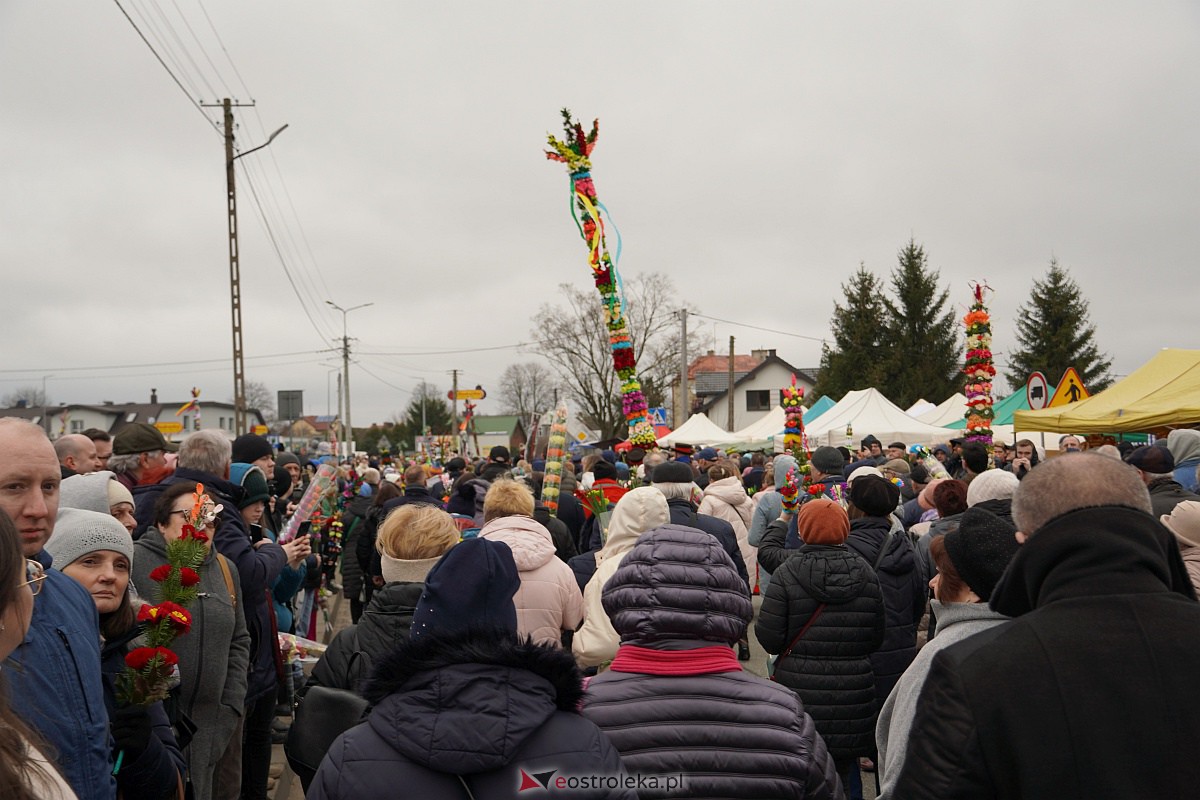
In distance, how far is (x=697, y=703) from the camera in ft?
9.55

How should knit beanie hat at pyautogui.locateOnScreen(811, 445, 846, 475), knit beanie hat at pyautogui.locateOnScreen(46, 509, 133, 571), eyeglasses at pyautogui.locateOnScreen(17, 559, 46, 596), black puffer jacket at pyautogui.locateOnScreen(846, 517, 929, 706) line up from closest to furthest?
eyeglasses at pyautogui.locateOnScreen(17, 559, 46, 596), knit beanie hat at pyautogui.locateOnScreen(46, 509, 133, 571), black puffer jacket at pyautogui.locateOnScreen(846, 517, 929, 706), knit beanie hat at pyautogui.locateOnScreen(811, 445, 846, 475)

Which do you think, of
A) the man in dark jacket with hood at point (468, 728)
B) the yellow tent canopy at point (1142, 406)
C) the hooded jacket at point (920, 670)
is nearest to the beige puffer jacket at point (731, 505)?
the yellow tent canopy at point (1142, 406)

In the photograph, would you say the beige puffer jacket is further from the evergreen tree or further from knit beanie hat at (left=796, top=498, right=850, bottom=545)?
the evergreen tree

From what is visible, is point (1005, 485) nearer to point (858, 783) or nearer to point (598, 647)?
point (858, 783)

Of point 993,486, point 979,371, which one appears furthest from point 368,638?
point 979,371

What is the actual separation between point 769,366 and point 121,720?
2803 inches

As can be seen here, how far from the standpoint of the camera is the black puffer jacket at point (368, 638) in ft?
13.3

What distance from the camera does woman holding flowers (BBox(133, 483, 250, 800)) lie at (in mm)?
4395

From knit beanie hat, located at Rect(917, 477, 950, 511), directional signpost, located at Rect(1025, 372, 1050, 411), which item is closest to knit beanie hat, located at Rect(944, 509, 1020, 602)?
knit beanie hat, located at Rect(917, 477, 950, 511)

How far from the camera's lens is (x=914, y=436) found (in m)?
22.3

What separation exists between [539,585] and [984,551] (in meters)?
2.60

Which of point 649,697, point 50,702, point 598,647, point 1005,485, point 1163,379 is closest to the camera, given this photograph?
point 50,702

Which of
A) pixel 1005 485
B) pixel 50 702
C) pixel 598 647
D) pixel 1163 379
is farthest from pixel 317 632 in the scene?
pixel 1163 379

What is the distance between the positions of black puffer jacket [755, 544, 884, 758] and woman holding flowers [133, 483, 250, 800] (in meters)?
2.61
